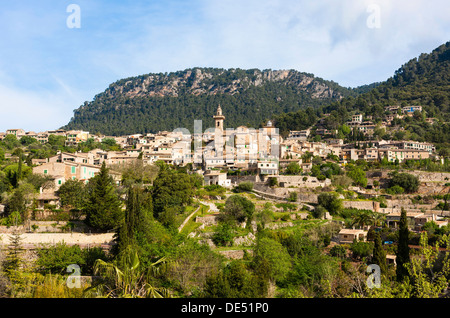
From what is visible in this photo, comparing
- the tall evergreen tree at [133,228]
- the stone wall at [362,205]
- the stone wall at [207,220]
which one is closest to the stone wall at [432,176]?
the stone wall at [362,205]

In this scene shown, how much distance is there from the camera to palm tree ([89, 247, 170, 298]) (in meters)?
17.0

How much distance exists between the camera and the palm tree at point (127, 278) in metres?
17.0

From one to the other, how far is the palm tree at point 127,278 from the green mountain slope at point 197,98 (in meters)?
91.1

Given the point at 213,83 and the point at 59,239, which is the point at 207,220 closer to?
the point at 59,239

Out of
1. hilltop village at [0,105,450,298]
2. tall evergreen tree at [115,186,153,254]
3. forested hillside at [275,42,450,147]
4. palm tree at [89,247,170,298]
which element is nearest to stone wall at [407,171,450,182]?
hilltop village at [0,105,450,298]

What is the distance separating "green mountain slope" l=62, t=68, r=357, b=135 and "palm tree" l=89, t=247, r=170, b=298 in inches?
3587

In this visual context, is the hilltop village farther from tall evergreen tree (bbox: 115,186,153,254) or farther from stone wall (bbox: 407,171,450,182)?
tall evergreen tree (bbox: 115,186,153,254)

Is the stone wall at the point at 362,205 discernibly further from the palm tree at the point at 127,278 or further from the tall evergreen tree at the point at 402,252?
the palm tree at the point at 127,278

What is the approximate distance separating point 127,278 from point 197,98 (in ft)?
479

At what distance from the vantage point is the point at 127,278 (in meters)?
17.6

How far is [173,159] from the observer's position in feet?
202

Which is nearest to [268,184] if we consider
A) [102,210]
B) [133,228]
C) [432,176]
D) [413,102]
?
[432,176]
